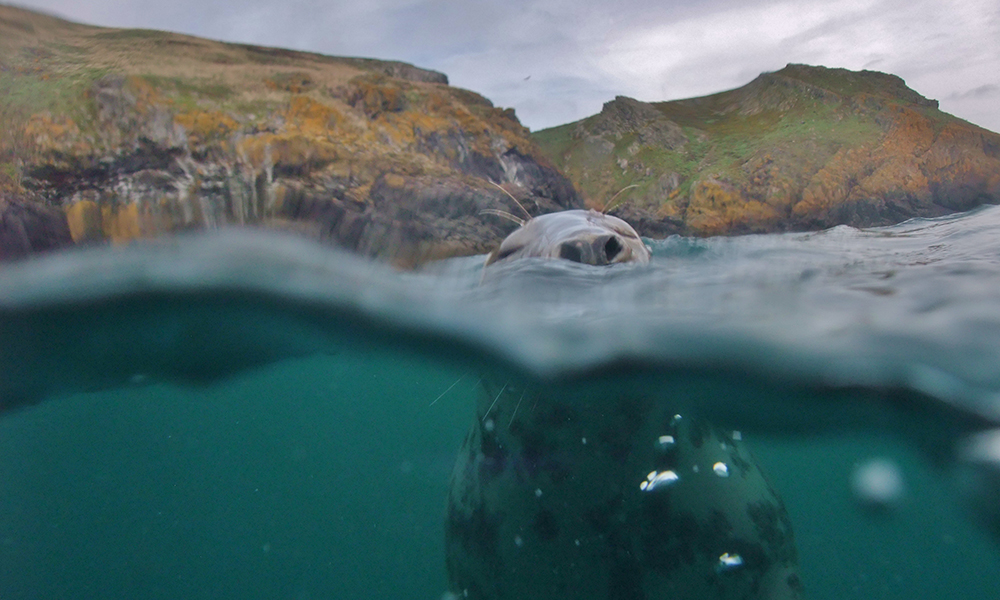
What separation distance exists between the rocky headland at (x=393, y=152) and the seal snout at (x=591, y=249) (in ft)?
3.49

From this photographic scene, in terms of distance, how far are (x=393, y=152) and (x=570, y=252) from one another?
2.31 meters

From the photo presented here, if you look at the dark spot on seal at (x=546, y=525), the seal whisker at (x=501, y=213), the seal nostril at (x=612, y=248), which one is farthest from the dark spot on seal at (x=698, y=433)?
the seal whisker at (x=501, y=213)

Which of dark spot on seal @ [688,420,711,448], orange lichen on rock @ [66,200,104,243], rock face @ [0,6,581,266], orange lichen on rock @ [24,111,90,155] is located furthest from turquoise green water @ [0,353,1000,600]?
orange lichen on rock @ [24,111,90,155]

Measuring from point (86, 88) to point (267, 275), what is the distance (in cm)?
210

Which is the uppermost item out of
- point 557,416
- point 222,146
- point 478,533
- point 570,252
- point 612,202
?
point 222,146

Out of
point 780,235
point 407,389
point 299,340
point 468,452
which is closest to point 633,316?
point 468,452

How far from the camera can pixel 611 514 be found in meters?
3.41

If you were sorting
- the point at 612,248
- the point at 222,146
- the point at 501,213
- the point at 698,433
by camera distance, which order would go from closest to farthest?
the point at 698,433
the point at 612,248
the point at 222,146
the point at 501,213

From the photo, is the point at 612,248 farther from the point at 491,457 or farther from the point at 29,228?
the point at 29,228

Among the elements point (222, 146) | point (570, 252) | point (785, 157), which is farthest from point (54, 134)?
point (785, 157)

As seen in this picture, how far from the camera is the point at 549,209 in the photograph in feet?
19.6

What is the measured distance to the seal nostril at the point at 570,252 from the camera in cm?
427

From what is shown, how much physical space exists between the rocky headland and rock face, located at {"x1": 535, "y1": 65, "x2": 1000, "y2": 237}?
0.02m

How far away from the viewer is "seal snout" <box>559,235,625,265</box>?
4.26 meters
